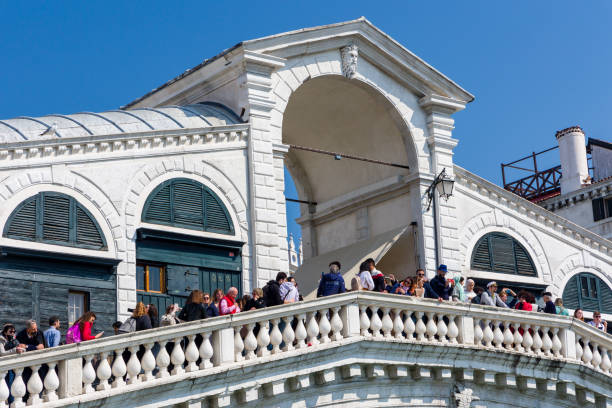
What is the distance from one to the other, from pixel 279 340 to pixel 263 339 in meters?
0.35

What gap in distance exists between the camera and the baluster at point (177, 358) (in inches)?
856

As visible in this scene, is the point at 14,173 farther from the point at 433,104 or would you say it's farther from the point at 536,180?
the point at 536,180

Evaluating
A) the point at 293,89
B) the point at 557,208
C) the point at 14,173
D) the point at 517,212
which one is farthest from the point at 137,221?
the point at 557,208

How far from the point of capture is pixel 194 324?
22.0 meters

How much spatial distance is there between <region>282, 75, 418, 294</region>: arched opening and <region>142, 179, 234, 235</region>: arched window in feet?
12.8

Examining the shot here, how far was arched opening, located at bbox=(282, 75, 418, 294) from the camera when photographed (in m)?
33.7

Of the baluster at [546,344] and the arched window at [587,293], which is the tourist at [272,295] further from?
the arched window at [587,293]

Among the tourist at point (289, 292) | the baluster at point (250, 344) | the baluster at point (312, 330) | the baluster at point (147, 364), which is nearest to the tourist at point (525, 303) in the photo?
the tourist at point (289, 292)

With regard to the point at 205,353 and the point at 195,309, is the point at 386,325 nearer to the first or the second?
the point at 195,309

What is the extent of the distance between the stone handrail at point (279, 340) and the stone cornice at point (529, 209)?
23.4 feet

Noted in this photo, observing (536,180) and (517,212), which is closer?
(517,212)

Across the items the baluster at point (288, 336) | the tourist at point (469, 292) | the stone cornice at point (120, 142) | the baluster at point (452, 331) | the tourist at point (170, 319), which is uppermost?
the stone cornice at point (120, 142)

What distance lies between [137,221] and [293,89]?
5.87 m

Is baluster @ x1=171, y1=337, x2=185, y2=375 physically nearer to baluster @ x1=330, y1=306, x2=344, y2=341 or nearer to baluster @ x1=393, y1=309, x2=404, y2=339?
baluster @ x1=330, y1=306, x2=344, y2=341
